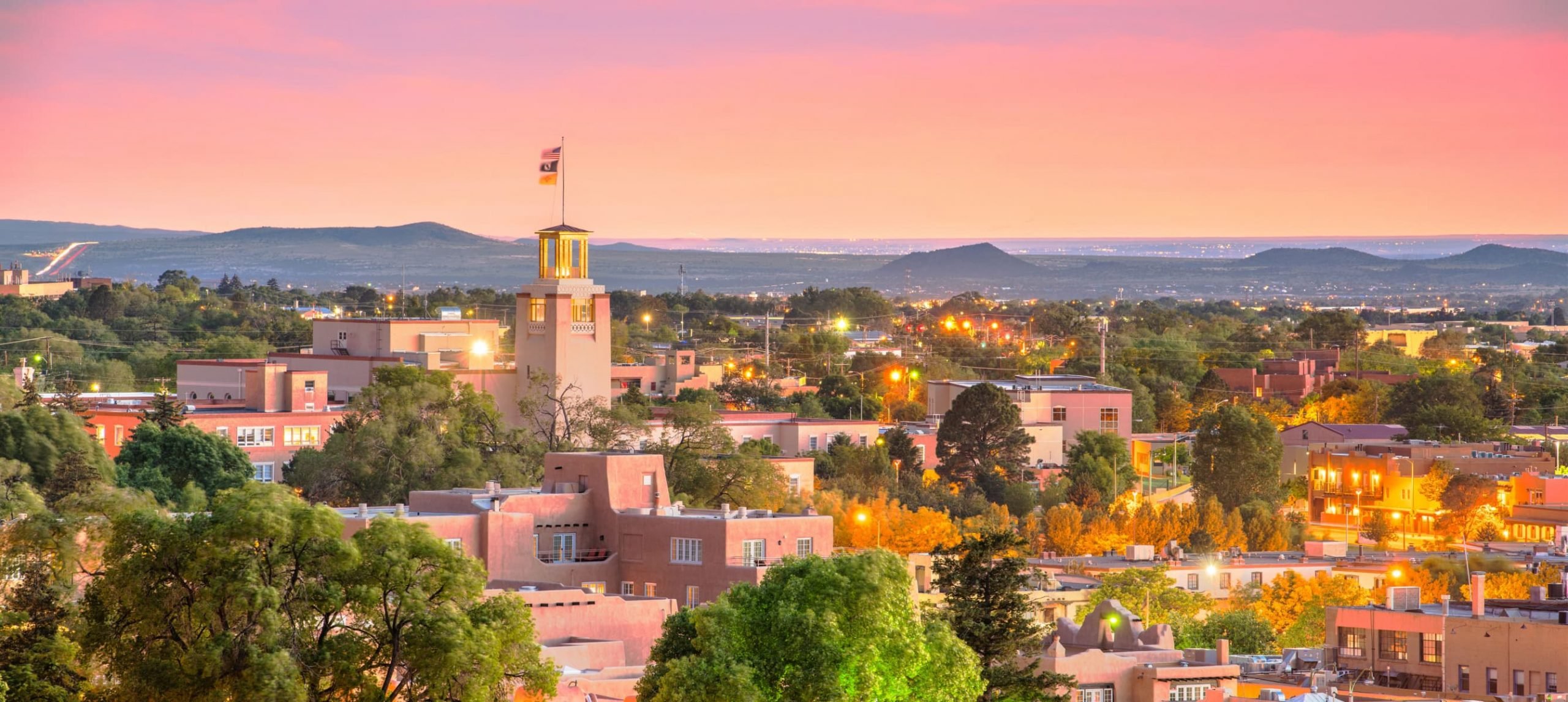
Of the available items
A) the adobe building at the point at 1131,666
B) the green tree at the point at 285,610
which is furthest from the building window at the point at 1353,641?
the green tree at the point at 285,610

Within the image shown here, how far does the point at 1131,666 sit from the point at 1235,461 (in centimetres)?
5065

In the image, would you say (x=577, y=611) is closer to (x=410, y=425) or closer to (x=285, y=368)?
(x=410, y=425)

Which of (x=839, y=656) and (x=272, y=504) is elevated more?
(x=272, y=504)

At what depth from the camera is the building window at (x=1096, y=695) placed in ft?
159

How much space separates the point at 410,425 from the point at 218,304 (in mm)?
105257

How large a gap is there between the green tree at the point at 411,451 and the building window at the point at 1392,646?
24.0 m

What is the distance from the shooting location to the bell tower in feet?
295

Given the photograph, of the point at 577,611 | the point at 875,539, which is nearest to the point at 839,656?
the point at 577,611

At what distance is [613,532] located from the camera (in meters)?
58.8

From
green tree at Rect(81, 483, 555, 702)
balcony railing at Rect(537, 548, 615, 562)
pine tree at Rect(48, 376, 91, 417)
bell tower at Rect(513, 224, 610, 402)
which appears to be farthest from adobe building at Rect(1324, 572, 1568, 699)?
pine tree at Rect(48, 376, 91, 417)

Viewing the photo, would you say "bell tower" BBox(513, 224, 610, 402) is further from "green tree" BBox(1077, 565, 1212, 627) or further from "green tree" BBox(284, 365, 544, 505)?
"green tree" BBox(1077, 565, 1212, 627)

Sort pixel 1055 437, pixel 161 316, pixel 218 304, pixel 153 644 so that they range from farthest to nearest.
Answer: pixel 218 304, pixel 161 316, pixel 1055 437, pixel 153 644

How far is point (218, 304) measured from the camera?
18000 cm

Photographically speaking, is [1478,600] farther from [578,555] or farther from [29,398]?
[29,398]
